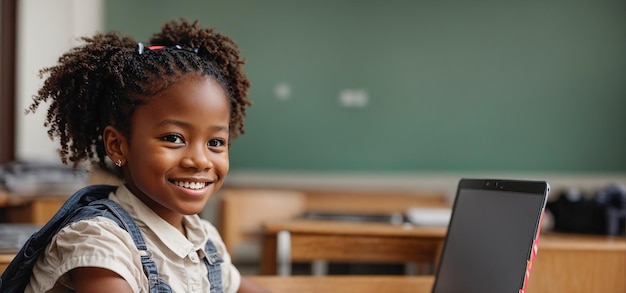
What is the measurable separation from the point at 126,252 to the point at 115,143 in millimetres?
232

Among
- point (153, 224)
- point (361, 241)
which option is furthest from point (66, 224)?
point (361, 241)

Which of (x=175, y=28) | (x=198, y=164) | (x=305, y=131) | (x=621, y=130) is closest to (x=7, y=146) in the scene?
(x=305, y=131)

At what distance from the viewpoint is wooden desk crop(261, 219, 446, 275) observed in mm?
2189

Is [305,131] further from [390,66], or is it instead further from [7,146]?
[7,146]

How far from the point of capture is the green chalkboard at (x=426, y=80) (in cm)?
521

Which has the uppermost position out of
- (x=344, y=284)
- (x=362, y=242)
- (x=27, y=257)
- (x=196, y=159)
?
(x=196, y=159)

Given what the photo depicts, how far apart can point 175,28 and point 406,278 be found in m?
0.69

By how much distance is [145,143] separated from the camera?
3.58 feet

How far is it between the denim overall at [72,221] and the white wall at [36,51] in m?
3.06

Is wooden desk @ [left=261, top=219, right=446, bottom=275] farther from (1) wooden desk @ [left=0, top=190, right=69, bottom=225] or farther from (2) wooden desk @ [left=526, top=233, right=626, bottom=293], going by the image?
(1) wooden desk @ [left=0, top=190, right=69, bottom=225]

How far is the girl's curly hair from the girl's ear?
0.04 ft

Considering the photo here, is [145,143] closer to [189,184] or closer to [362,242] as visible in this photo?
[189,184]

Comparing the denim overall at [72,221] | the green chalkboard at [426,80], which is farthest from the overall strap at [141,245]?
the green chalkboard at [426,80]

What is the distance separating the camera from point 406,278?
4.88 ft
